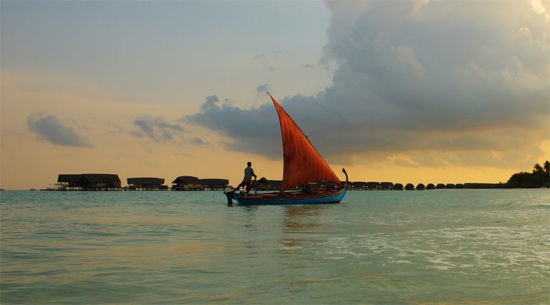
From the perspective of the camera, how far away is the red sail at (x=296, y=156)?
1654 inches

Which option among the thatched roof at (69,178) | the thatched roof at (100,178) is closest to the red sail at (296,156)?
the thatched roof at (100,178)

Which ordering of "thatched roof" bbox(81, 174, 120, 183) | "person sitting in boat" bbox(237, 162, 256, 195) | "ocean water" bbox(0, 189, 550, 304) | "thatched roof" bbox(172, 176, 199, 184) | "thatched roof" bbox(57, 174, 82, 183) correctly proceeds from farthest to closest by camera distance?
1. "thatched roof" bbox(172, 176, 199, 184)
2. "thatched roof" bbox(57, 174, 82, 183)
3. "thatched roof" bbox(81, 174, 120, 183)
4. "person sitting in boat" bbox(237, 162, 256, 195)
5. "ocean water" bbox(0, 189, 550, 304)

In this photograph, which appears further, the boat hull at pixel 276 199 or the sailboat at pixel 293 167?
the boat hull at pixel 276 199

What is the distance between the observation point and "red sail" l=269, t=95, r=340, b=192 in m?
42.0

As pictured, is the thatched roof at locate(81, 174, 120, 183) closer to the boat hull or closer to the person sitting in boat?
the boat hull

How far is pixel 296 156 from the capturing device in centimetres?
4225

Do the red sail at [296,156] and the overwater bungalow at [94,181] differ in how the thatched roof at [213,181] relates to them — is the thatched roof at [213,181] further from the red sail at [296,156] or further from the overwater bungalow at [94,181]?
the red sail at [296,156]

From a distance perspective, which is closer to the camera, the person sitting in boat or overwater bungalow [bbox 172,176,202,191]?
the person sitting in boat

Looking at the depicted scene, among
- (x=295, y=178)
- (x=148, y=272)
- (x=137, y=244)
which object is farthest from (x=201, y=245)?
(x=295, y=178)

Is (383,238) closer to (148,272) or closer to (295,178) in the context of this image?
(148,272)

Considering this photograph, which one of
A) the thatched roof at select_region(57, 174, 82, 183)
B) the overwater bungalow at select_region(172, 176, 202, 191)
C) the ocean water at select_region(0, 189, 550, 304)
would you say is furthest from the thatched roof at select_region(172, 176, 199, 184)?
the ocean water at select_region(0, 189, 550, 304)

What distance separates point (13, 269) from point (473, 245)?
12.8m

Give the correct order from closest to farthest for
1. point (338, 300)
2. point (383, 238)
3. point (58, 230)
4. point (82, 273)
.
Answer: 1. point (338, 300)
2. point (82, 273)
3. point (383, 238)
4. point (58, 230)

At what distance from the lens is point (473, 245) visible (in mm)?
15797
